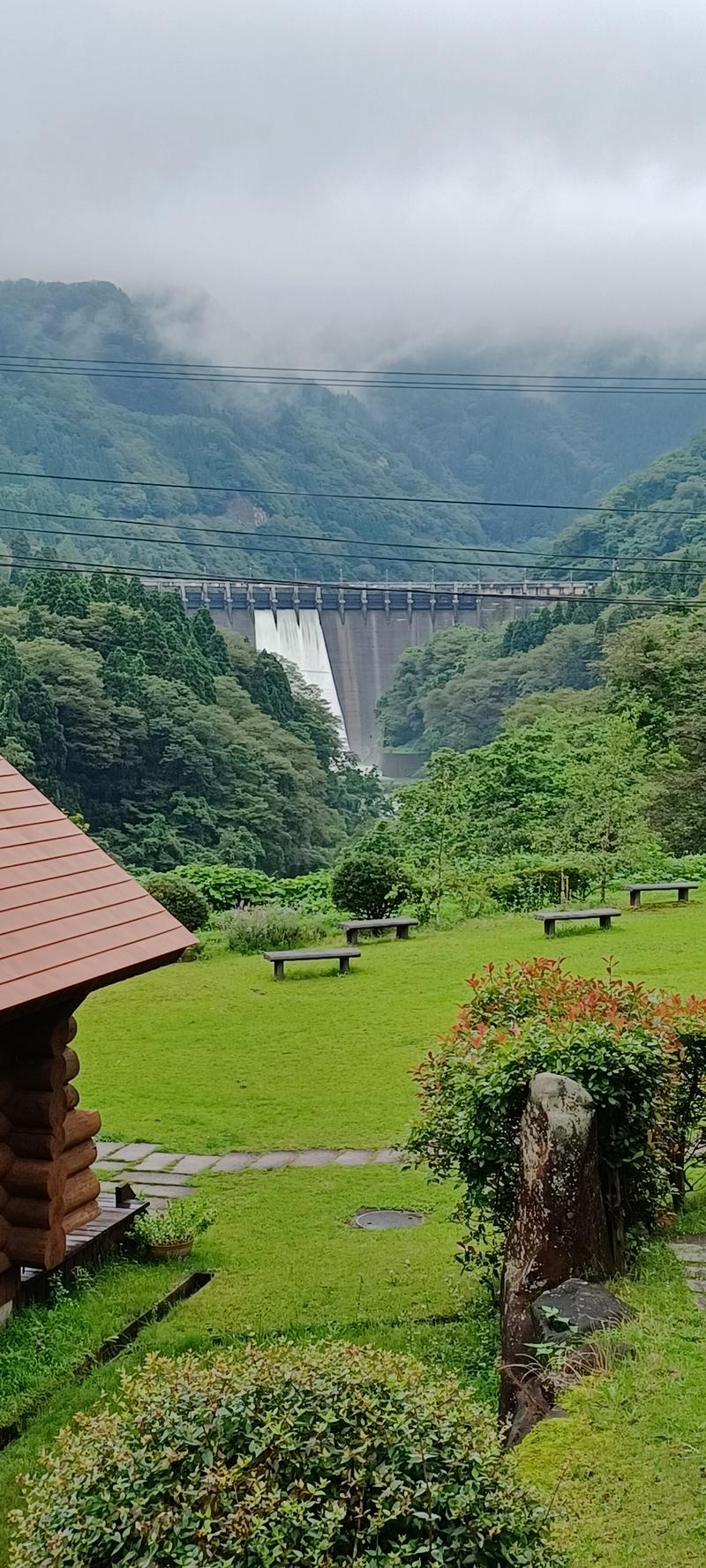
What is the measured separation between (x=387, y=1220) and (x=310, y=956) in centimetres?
546

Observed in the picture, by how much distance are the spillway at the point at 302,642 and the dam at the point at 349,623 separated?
0.05 m

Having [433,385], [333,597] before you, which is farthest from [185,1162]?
[433,385]

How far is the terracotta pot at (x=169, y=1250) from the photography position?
542cm

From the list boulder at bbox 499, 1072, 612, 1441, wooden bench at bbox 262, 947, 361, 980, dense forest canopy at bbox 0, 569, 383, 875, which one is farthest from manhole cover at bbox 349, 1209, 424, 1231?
dense forest canopy at bbox 0, 569, 383, 875

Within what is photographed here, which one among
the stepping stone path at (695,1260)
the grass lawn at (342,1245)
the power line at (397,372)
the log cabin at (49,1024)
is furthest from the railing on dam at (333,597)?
the stepping stone path at (695,1260)

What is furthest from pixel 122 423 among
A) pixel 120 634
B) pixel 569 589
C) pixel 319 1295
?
pixel 319 1295

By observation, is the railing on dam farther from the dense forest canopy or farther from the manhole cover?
the manhole cover

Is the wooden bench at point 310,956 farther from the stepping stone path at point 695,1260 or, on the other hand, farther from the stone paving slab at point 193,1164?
the stepping stone path at point 695,1260

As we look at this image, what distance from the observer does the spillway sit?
66.9 m

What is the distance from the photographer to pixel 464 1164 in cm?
439

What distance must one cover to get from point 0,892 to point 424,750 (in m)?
52.6

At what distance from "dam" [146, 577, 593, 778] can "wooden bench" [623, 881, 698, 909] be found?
51428 millimetres

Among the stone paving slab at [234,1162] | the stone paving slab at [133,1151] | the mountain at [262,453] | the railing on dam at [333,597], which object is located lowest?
the stone paving slab at [234,1162]

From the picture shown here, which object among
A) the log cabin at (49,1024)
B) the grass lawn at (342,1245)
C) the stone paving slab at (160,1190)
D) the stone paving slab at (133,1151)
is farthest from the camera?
the stone paving slab at (133,1151)
